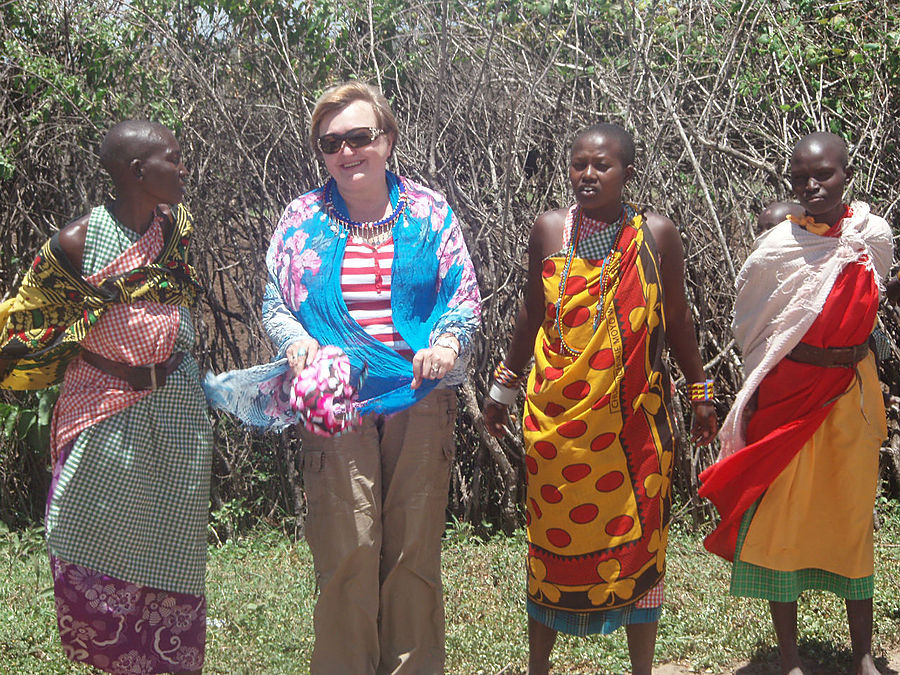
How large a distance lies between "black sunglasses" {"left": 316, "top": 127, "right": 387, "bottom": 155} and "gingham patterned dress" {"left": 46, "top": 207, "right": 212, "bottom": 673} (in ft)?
2.04

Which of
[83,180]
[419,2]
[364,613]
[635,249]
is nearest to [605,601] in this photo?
[364,613]

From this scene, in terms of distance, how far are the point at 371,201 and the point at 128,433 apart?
1083 mm

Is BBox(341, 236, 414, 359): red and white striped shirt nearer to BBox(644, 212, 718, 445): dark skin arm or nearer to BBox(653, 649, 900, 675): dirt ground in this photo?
BBox(644, 212, 718, 445): dark skin arm

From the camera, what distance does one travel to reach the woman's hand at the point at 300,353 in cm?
303

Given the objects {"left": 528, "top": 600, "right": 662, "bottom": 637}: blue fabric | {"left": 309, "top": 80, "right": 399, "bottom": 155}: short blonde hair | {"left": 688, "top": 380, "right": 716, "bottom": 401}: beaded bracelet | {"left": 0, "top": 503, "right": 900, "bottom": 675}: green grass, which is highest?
{"left": 309, "top": 80, "right": 399, "bottom": 155}: short blonde hair

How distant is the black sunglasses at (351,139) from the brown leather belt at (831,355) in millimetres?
1715

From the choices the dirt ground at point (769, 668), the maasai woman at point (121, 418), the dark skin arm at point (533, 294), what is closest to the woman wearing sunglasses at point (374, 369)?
the dark skin arm at point (533, 294)

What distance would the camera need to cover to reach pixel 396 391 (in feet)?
10.3

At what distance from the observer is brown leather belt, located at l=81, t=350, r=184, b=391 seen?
10.4 ft

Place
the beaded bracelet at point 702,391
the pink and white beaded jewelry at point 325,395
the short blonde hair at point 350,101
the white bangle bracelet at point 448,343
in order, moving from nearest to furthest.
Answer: the pink and white beaded jewelry at point 325,395 → the white bangle bracelet at point 448,343 → the short blonde hair at point 350,101 → the beaded bracelet at point 702,391

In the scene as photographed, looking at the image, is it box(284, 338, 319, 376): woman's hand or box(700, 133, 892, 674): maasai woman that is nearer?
box(284, 338, 319, 376): woman's hand

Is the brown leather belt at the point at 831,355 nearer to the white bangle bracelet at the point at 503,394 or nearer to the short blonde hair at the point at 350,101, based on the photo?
the white bangle bracelet at the point at 503,394

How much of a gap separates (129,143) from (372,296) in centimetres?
89

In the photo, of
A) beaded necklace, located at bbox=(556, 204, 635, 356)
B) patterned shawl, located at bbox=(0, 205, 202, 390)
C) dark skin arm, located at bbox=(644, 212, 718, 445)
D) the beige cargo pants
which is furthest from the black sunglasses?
dark skin arm, located at bbox=(644, 212, 718, 445)
